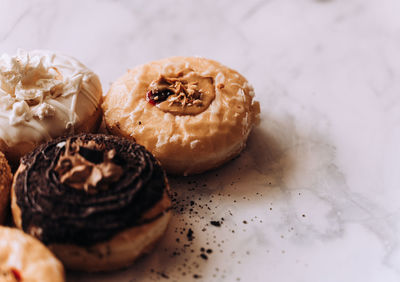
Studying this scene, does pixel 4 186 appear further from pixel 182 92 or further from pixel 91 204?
pixel 182 92

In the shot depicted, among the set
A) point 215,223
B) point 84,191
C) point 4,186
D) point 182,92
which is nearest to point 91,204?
point 84,191

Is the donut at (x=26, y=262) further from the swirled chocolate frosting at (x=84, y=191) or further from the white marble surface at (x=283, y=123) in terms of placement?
the white marble surface at (x=283, y=123)

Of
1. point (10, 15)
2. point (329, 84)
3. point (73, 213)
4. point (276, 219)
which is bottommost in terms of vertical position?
point (276, 219)

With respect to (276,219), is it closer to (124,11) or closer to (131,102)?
(131,102)

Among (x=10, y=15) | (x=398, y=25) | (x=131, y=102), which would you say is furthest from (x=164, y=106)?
(x=398, y=25)

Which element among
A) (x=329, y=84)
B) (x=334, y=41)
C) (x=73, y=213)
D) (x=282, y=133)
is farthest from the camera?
(x=334, y=41)

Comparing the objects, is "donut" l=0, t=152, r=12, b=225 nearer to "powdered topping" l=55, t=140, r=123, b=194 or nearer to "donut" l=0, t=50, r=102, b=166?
"donut" l=0, t=50, r=102, b=166
